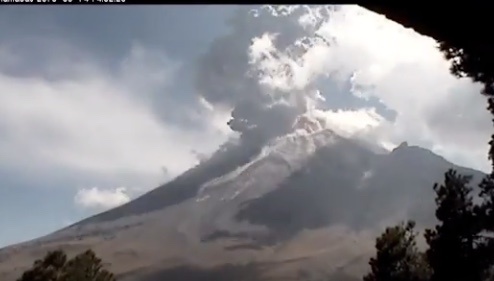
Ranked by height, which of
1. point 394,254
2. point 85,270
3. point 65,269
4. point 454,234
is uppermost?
point 65,269

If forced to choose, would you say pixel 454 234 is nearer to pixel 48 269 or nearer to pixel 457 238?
pixel 457 238

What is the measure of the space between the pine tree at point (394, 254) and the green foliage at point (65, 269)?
64.1ft

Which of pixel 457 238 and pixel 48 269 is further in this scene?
pixel 48 269

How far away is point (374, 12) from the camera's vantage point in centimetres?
201

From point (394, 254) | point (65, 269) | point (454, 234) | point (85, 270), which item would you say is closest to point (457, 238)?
point (454, 234)

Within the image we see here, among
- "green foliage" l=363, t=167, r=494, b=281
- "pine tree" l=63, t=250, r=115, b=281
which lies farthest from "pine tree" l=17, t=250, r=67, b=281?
"green foliage" l=363, t=167, r=494, b=281

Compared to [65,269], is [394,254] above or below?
below

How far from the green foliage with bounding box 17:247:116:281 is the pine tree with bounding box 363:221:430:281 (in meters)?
19.5

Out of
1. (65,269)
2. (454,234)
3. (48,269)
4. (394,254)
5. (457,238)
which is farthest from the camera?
(65,269)

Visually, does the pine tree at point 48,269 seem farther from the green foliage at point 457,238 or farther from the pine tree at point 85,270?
the green foliage at point 457,238

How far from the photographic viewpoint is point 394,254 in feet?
93.0

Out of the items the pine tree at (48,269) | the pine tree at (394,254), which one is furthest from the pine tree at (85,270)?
the pine tree at (394,254)

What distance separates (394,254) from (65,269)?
2206 centimetres

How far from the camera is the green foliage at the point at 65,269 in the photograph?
35.1 metres
